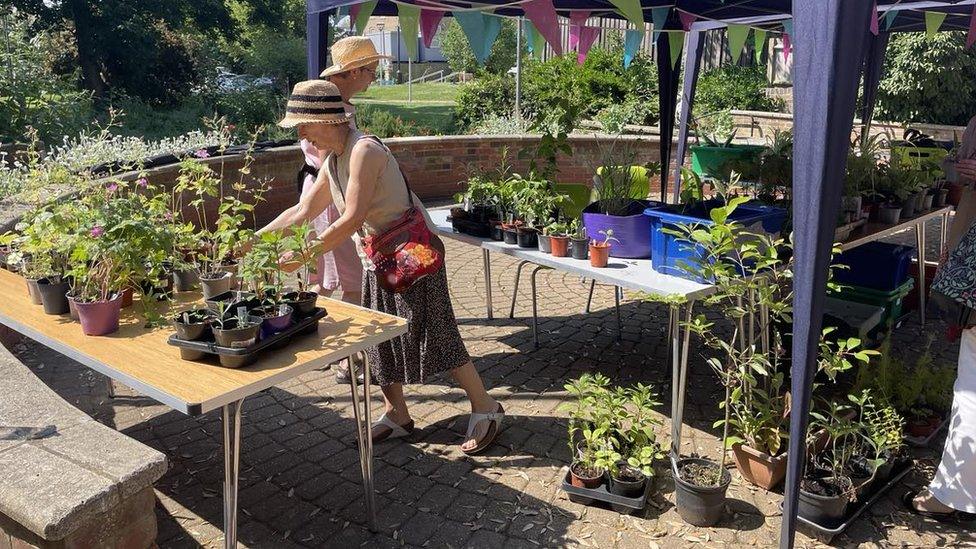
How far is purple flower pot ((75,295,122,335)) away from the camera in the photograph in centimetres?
247

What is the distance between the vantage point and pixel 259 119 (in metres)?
15.0

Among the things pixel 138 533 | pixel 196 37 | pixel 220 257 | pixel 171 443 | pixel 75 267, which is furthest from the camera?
pixel 196 37

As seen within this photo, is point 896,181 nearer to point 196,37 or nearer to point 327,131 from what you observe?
point 327,131

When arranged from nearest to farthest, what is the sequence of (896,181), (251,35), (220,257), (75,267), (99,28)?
(75,267), (220,257), (896,181), (99,28), (251,35)

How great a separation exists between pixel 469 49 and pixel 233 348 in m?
28.0

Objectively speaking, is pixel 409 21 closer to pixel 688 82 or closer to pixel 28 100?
pixel 688 82

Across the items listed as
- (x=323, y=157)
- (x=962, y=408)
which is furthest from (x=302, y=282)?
(x=962, y=408)

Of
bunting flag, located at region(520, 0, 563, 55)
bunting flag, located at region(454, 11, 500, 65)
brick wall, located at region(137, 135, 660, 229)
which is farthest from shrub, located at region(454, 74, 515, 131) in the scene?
bunting flag, located at region(520, 0, 563, 55)

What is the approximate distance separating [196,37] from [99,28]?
2.66 meters

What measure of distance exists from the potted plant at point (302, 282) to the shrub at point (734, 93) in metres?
12.5

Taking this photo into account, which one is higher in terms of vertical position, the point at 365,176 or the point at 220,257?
the point at 365,176

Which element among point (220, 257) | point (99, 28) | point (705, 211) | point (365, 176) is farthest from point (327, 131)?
point (99, 28)

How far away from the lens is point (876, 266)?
15.8 feet

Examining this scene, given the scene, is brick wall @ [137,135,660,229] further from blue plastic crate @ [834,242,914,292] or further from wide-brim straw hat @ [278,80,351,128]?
wide-brim straw hat @ [278,80,351,128]
